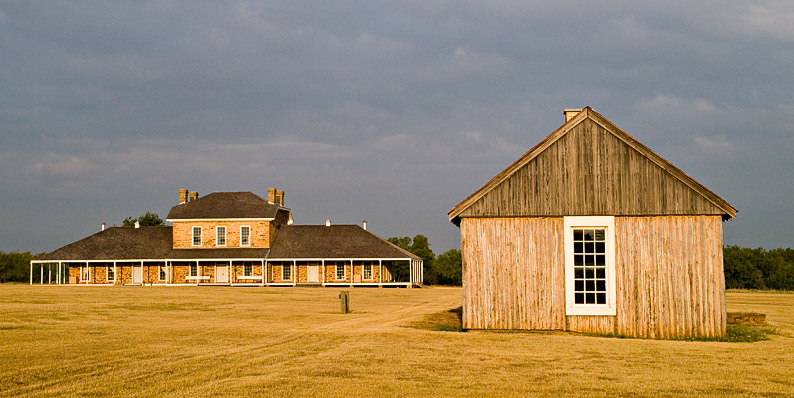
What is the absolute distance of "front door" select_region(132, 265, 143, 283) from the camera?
61.2m

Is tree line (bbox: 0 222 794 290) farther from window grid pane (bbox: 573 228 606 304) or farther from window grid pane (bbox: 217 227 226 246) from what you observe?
window grid pane (bbox: 573 228 606 304)

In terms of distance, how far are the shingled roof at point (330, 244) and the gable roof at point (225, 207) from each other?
2.53 m

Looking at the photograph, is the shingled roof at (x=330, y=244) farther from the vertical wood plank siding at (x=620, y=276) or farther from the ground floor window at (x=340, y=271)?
the vertical wood plank siding at (x=620, y=276)

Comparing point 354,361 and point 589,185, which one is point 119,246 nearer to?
point 589,185

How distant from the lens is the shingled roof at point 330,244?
57844 mm

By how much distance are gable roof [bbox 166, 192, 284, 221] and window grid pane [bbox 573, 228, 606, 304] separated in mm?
43546

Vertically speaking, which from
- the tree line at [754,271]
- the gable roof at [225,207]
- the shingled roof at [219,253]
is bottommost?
the tree line at [754,271]

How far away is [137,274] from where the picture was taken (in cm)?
6138

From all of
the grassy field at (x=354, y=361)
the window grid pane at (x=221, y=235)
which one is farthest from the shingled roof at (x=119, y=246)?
the grassy field at (x=354, y=361)

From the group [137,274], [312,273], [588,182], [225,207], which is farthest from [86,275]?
[588,182]

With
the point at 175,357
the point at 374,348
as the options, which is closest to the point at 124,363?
the point at 175,357

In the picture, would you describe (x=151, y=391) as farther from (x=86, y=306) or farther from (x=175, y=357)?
(x=86, y=306)

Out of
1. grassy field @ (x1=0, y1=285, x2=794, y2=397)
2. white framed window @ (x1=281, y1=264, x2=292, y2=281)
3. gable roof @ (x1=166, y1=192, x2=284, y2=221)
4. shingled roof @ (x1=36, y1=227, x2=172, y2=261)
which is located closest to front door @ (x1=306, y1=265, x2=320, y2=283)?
white framed window @ (x1=281, y1=264, x2=292, y2=281)

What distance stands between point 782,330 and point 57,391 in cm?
1969
